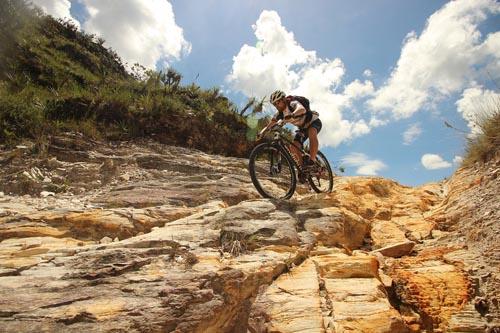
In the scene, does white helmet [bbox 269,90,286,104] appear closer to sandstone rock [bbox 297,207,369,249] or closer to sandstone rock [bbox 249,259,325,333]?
sandstone rock [bbox 297,207,369,249]

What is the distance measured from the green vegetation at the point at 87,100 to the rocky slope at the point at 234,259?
8.54ft

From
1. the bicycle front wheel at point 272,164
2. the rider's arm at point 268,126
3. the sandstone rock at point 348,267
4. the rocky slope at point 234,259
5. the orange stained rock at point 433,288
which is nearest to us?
the rocky slope at point 234,259

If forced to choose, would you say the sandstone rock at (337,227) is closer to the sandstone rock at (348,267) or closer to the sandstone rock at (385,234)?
the sandstone rock at (385,234)

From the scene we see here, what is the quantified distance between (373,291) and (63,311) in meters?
3.06

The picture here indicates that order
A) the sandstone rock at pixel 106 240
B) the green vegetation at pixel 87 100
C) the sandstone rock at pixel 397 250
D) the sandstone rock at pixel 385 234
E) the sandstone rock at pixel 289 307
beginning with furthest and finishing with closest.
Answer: the green vegetation at pixel 87 100 → the sandstone rock at pixel 385 234 → the sandstone rock at pixel 397 250 → the sandstone rock at pixel 106 240 → the sandstone rock at pixel 289 307

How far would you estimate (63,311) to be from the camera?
3.04m

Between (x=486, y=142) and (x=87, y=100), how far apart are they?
36.6 feet

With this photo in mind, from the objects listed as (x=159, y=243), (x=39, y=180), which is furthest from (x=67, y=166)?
(x=159, y=243)

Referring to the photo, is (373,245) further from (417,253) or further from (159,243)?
(159,243)

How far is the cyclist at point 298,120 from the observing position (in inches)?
293

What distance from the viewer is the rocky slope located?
3330mm

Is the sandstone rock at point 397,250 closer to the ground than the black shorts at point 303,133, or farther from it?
closer to the ground

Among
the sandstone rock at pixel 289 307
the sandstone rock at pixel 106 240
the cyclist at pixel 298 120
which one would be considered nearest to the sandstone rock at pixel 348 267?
the sandstone rock at pixel 289 307

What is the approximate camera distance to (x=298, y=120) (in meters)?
7.70
